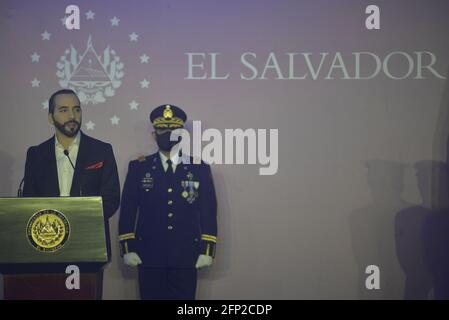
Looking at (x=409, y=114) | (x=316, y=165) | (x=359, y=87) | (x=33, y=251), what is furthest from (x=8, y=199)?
(x=409, y=114)

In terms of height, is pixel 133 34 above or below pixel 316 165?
above

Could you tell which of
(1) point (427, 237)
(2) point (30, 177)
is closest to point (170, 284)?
(2) point (30, 177)

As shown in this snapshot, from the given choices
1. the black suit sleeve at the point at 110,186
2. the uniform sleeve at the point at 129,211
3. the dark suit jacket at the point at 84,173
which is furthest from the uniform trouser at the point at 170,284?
the black suit sleeve at the point at 110,186

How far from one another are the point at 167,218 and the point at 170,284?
1.55ft

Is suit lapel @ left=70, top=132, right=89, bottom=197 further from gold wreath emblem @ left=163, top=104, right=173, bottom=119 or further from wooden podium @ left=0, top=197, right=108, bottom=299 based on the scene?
gold wreath emblem @ left=163, top=104, right=173, bottom=119

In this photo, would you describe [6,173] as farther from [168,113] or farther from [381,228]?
[381,228]

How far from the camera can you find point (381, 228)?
481cm

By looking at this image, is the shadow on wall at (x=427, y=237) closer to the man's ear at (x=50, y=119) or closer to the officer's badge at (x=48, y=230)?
the officer's badge at (x=48, y=230)

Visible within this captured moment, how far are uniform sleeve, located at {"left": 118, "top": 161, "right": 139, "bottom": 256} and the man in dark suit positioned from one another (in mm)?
124

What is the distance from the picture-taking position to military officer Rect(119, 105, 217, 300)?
184 inches

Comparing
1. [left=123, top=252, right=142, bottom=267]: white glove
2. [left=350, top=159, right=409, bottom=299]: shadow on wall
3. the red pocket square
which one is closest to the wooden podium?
[left=123, top=252, right=142, bottom=267]: white glove

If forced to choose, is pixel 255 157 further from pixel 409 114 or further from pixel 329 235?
pixel 409 114
